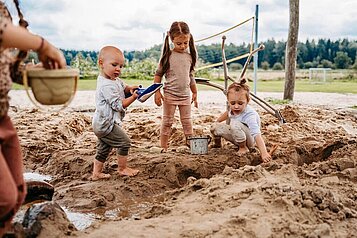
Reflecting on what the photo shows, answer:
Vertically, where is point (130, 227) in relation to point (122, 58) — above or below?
below

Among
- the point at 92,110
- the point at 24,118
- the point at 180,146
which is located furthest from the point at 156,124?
the point at 92,110

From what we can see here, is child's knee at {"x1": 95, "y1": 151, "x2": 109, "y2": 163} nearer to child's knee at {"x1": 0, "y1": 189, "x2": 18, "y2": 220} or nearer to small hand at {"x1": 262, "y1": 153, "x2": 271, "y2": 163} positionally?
small hand at {"x1": 262, "y1": 153, "x2": 271, "y2": 163}

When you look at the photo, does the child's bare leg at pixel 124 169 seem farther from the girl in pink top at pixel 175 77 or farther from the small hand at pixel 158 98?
the small hand at pixel 158 98

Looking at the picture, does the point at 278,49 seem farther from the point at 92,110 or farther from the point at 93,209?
the point at 93,209

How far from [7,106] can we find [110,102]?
2323 mm

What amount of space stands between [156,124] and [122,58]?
345 centimetres

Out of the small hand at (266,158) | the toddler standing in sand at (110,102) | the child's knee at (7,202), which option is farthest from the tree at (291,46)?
the child's knee at (7,202)

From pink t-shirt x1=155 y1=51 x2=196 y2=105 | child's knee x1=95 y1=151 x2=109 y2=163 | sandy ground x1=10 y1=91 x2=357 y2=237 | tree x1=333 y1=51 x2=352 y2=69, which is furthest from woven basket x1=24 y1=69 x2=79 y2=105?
tree x1=333 y1=51 x2=352 y2=69

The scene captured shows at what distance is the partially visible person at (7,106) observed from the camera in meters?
2.45

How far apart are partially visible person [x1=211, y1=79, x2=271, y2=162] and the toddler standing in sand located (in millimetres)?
1276

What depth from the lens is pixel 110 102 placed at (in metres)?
5.01

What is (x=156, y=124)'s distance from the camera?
8414 millimetres

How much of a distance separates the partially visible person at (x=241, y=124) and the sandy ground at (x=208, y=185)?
0.18 m

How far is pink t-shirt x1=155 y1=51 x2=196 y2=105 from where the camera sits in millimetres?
6367
